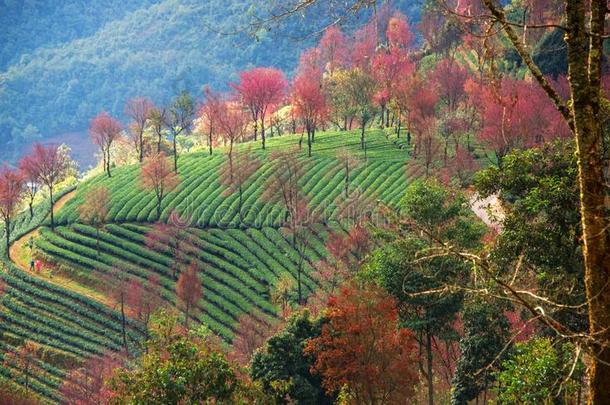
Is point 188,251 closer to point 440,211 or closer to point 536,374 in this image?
point 440,211

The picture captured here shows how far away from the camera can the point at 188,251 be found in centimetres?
7269

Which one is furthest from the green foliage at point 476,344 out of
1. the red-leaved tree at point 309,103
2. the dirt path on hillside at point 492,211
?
the red-leaved tree at point 309,103

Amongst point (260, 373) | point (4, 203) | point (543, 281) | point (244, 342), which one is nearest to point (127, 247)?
point (4, 203)

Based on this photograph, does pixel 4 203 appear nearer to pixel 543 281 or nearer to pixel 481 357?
pixel 481 357

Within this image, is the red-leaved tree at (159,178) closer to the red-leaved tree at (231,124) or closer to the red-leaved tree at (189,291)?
the red-leaved tree at (231,124)

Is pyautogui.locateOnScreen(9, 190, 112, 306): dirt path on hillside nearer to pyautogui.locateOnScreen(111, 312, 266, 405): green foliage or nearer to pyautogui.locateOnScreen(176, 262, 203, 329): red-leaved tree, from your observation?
pyautogui.locateOnScreen(176, 262, 203, 329): red-leaved tree

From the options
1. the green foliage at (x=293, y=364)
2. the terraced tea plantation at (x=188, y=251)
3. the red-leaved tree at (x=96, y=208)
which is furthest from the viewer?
the red-leaved tree at (x=96, y=208)

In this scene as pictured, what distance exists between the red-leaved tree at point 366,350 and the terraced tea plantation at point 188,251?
93.0 feet

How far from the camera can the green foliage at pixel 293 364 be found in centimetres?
3073

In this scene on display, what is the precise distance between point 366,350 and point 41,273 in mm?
49474

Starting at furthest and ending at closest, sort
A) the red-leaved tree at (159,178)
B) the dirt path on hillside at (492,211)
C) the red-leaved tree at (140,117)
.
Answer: the red-leaved tree at (140,117) < the red-leaved tree at (159,178) < the dirt path on hillside at (492,211)

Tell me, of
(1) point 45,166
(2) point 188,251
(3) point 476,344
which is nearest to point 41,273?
(2) point 188,251

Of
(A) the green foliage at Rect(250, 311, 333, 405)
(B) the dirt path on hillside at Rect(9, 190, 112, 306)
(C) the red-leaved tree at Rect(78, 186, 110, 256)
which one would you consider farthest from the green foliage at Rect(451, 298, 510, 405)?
(C) the red-leaved tree at Rect(78, 186, 110, 256)

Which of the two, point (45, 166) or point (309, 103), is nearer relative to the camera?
point (45, 166)
